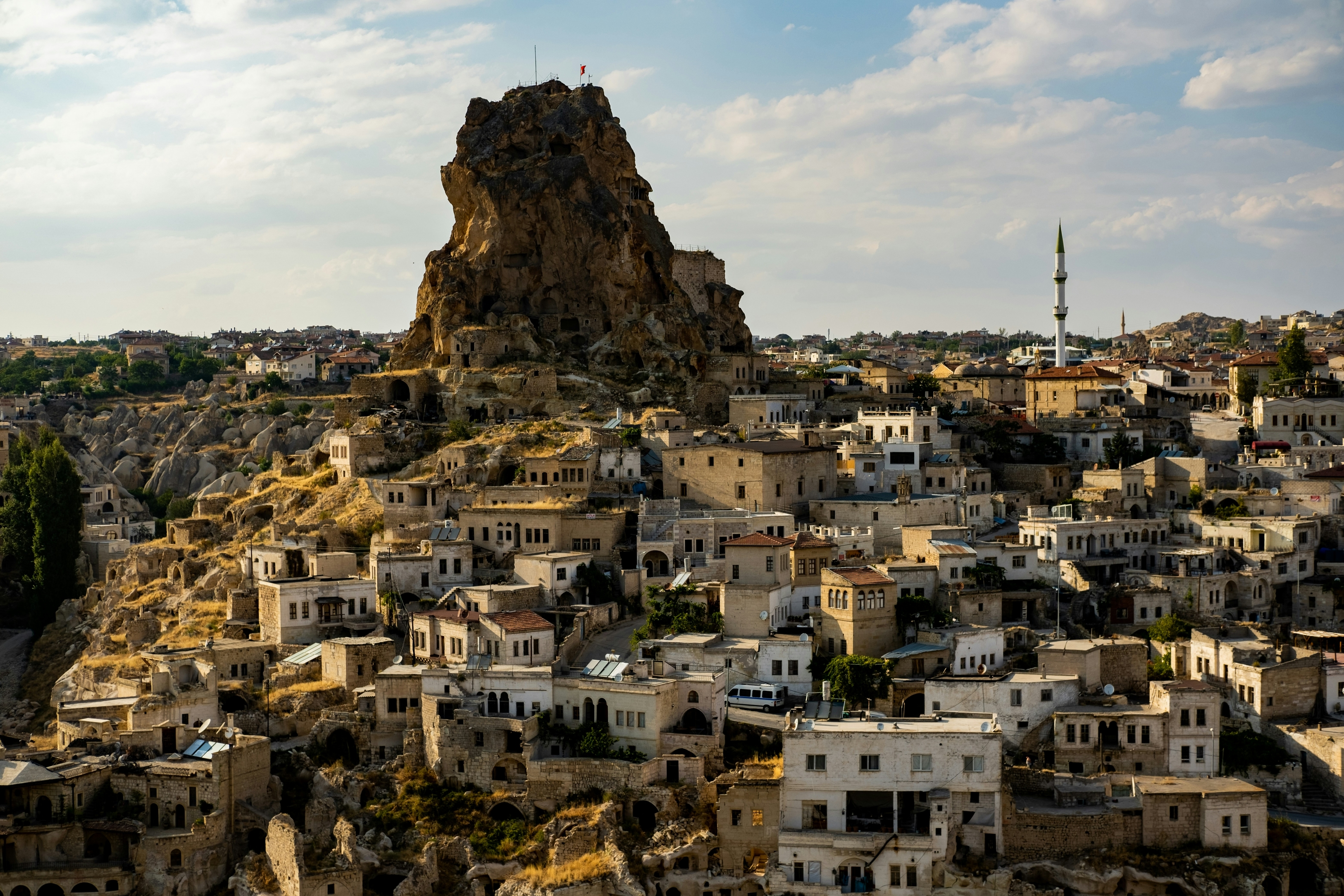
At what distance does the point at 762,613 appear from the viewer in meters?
42.4

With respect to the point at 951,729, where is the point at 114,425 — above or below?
above

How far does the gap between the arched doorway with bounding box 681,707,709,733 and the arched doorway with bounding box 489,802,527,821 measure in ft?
14.8

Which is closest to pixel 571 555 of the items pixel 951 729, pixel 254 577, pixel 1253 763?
pixel 254 577

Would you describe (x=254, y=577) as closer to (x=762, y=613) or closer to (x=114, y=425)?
(x=762, y=613)

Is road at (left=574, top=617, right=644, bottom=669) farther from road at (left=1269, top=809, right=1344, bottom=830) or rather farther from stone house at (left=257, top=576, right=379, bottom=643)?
road at (left=1269, top=809, right=1344, bottom=830)

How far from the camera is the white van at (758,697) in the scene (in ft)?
131

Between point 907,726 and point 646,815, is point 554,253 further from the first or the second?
point 907,726

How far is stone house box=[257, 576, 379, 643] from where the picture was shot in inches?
1843

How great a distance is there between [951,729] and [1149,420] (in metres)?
29.9

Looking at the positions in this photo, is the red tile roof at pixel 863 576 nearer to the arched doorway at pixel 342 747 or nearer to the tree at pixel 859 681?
the tree at pixel 859 681

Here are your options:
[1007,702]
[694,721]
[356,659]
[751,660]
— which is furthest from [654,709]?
[356,659]

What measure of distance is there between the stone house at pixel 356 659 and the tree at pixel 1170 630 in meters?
21.3

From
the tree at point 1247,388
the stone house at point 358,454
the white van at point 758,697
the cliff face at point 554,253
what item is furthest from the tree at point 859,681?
the tree at point 1247,388

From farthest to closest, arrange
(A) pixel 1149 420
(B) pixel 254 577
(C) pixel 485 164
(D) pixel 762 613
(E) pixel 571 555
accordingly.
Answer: (C) pixel 485 164 < (A) pixel 1149 420 < (B) pixel 254 577 < (E) pixel 571 555 < (D) pixel 762 613
